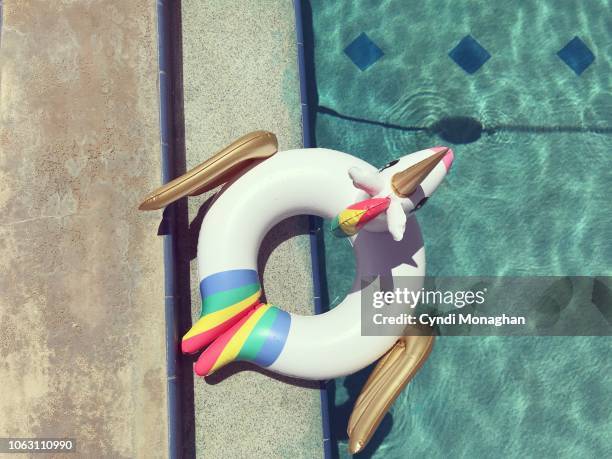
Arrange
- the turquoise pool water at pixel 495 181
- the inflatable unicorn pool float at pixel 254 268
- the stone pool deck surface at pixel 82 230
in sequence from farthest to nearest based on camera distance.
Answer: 1. the turquoise pool water at pixel 495 181
2. the stone pool deck surface at pixel 82 230
3. the inflatable unicorn pool float at pixel 254 268

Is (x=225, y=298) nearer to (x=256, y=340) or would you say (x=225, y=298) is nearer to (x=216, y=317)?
(x=216, y=317)

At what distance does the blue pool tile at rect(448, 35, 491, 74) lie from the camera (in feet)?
21.6

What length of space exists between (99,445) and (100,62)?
4275 mm

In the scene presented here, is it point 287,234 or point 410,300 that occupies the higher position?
point 287,234

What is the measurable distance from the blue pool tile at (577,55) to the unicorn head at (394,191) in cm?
359

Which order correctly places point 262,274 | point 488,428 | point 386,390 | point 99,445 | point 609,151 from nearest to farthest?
point 386,390 < point 99,445 < point 262,274 < point 488,428 < point 609,151

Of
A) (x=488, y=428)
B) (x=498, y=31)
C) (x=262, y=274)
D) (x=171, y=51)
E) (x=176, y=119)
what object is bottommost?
(x=488, y=428)

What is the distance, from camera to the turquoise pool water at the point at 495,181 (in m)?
5.98

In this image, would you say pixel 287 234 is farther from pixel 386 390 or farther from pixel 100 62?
pixel 100 62

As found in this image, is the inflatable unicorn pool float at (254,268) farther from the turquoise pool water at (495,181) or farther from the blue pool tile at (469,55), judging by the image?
the blue pool tile at (469,55)

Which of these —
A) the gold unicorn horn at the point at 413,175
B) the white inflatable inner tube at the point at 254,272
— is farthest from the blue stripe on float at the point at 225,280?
the gold unicorn horn at the point at 413,175

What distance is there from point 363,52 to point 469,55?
1465mm

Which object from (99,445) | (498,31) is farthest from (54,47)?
(498,31)

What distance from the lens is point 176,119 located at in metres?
5.70
